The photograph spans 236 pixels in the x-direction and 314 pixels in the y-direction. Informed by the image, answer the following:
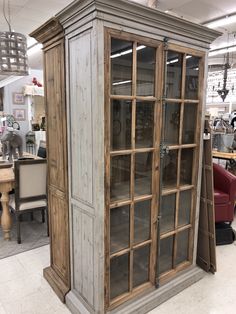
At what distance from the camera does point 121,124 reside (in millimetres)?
1758

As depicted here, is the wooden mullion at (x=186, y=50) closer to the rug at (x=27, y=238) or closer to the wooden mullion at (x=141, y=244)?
the wooden mullion at (x=141, y=244)

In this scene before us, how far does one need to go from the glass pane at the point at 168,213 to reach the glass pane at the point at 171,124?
498 millimetres

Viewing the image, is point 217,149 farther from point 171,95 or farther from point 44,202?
point 44,202

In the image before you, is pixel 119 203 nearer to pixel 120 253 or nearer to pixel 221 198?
pixel 120 253

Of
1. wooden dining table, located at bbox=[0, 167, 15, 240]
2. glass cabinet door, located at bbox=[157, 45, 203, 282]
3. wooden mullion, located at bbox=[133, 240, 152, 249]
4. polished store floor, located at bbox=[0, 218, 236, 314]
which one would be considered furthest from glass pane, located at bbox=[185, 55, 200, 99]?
wooden dining table, located at bbox=[0, 167, 15, 240]

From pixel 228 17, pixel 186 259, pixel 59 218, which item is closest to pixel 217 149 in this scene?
pixel 228 17

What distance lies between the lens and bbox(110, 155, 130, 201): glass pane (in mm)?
1755

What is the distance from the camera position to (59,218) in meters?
2.12

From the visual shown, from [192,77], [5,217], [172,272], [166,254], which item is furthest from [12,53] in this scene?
[172,272]

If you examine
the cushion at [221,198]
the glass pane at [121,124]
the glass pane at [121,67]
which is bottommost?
the cushion at [221,198]

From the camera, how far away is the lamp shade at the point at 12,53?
2904mm

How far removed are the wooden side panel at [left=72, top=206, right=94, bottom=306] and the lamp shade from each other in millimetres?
2110

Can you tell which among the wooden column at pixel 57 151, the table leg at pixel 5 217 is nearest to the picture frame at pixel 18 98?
the table leg at pixel 5 217

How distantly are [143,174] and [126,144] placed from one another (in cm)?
32
